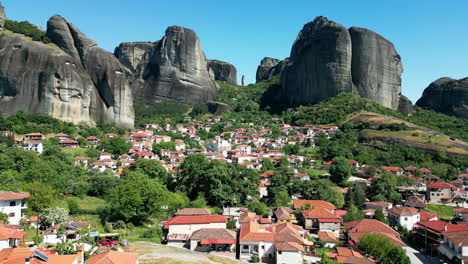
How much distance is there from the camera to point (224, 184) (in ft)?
122

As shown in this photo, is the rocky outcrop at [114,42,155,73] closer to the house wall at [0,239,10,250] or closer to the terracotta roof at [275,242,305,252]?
the terracotta roof at [275,242,305,252]

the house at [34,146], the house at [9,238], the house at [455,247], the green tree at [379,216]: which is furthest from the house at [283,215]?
the house at [34,146]

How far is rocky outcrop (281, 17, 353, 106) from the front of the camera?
306 ft

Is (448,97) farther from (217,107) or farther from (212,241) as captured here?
(212,241)

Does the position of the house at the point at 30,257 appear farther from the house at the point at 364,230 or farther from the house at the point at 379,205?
the house at the point at 379,205

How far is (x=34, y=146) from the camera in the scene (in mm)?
48250

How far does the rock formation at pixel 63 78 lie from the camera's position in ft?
188

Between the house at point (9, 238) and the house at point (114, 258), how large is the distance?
488 centimetres

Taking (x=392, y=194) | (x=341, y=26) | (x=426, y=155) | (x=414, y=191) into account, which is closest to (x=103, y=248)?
(x=392, y=194)

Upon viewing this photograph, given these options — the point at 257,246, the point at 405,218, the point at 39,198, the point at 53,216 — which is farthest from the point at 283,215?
the point at 39,198

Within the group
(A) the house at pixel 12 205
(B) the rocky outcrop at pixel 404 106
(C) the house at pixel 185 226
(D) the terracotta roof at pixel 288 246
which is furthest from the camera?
(B) the rocky outcrop at pixel 404 106

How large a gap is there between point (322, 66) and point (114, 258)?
289ft

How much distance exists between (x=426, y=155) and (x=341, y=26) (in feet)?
154

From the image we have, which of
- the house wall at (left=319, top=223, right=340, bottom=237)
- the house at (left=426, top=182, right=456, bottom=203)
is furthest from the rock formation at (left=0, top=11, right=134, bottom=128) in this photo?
the house at (left=426, top=182, right=456, bottom=203)
